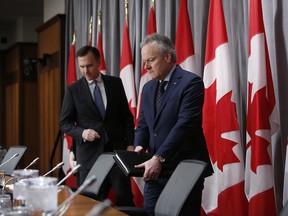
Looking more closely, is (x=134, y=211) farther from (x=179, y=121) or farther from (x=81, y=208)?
(x=179, y=121)

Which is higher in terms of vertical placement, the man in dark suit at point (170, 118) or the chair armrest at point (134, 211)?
the man in dark suit at point (170, 118)

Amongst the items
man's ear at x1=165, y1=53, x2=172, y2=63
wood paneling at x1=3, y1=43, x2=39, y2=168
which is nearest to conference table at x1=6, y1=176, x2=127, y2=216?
man's ear at x1=165, y1=53, x2=172, y2=63

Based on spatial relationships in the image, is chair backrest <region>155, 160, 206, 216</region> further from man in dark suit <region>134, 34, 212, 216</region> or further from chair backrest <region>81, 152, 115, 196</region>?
chair backrest <region>81, 152, 115, 196</region>

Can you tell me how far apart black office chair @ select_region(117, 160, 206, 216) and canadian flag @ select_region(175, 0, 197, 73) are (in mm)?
2332

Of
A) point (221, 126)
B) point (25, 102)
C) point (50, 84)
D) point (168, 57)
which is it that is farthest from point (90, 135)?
point (25, 102)

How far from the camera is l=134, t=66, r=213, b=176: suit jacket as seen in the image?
3531 mm

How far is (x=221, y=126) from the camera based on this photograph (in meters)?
4.55

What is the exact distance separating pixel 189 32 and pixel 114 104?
100 centimetres

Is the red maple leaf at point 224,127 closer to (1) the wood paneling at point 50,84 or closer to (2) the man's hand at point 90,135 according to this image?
(2) the man's hand at point 90,135

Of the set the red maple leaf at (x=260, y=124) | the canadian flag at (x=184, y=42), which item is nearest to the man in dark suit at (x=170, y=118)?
the red maple leaf at (x=260, y=124)

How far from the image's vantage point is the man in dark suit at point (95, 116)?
190 inches

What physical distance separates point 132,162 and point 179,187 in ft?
2.42

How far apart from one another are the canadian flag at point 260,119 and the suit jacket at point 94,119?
1107mm

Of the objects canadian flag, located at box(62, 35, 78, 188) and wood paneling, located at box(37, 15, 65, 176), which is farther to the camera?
wood paneling, located at box(37, 15, 65, 176)
